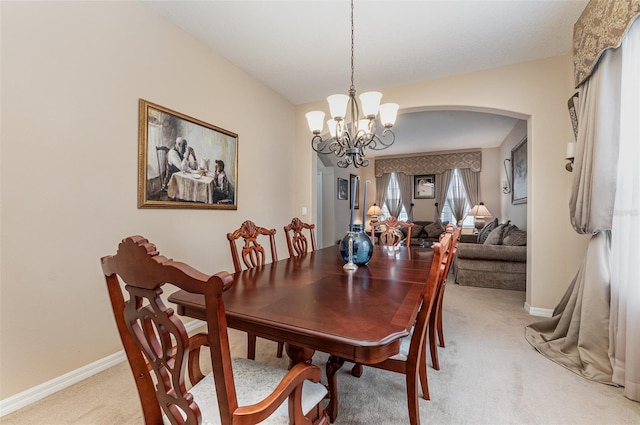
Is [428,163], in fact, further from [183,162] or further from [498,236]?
[183,162]

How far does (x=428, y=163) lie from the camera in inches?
292

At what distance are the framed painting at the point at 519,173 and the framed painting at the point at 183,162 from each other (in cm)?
427

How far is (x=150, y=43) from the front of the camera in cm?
222

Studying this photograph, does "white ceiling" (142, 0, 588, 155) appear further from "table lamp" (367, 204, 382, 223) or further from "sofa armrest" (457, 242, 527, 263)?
"table lamp" (367, 204, 382, 223)

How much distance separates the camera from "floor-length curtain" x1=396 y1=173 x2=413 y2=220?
761cm

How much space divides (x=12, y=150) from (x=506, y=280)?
499 cm

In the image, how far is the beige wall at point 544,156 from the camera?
111 inches

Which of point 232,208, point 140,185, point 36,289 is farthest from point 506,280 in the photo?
point 36,289

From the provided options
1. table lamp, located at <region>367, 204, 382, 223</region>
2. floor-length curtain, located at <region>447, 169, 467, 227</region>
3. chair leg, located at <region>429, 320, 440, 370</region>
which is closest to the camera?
chair leg, located at <region>429, 320, 440, 370</region>

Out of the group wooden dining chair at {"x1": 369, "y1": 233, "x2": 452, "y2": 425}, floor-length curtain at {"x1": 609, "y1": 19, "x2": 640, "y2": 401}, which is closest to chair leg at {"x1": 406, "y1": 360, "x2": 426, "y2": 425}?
wooden dining chair at {"x1": 369, "y1": 233, "x2": 452, "y2": 425}

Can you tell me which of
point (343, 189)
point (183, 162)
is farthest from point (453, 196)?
point (183, 162)

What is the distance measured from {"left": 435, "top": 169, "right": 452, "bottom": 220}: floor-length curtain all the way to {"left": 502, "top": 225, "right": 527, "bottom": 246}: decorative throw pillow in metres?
3.17

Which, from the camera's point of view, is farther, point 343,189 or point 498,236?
point 343,189

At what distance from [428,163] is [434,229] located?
186 cm
